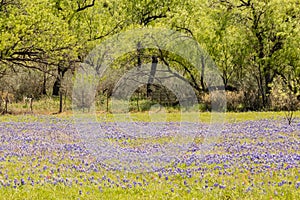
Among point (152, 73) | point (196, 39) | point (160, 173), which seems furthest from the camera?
point (152, 73)

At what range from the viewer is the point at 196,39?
34.2 meters

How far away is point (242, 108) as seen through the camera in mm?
30469

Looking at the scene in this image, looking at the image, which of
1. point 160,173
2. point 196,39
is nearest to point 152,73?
point 196,39

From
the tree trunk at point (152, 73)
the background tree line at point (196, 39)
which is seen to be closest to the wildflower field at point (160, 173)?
the background tree line at point (196, 39)

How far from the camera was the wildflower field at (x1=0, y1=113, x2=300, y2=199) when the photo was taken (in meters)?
7.43

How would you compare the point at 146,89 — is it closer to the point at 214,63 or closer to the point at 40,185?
the point at 214,63

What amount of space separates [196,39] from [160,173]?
26.2 meters

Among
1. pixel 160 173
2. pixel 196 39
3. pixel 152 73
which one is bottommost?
pixel 160 173

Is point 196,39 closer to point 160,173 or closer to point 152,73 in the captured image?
point 152,73

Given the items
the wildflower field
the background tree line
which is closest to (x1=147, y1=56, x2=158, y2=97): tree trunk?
the background tree line

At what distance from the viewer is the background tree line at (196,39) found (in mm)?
27047

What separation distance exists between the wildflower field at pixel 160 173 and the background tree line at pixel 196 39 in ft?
47.3

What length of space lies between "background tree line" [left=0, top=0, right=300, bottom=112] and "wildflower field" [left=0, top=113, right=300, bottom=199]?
47.3 feet

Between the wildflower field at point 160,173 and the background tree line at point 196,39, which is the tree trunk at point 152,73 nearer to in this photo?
the background tree line at point 196,39
